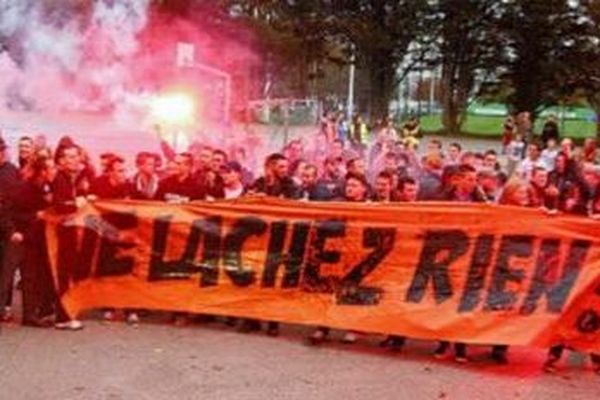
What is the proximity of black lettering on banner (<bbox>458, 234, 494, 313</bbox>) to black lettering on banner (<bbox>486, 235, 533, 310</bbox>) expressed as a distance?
8 centimetres

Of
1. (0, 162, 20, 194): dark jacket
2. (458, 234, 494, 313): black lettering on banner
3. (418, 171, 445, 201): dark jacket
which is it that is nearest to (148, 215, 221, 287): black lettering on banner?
(0, 162, 20, 194): dark jacket

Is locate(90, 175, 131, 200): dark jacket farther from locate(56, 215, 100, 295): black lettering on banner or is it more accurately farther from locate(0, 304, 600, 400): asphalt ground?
locate(0, 304, 600, 400): asphalt ground

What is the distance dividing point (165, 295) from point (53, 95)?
2571 centimetres

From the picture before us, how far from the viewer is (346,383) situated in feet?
24.3

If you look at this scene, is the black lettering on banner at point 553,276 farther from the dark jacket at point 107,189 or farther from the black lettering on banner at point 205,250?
the dark jacket at point 107,189

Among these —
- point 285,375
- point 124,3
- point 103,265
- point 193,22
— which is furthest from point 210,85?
point 285,375

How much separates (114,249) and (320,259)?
181cm

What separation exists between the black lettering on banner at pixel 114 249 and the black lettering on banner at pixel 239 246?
85 centimetres

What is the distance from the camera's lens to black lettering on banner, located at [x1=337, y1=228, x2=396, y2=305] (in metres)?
8.63

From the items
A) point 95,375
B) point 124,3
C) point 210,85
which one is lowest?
point 95,375

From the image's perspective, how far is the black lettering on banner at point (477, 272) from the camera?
837cm

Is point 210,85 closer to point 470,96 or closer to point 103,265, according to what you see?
point 103,265

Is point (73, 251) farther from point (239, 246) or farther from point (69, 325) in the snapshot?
point (239, 246)

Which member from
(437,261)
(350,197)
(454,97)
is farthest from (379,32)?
(437,261)
